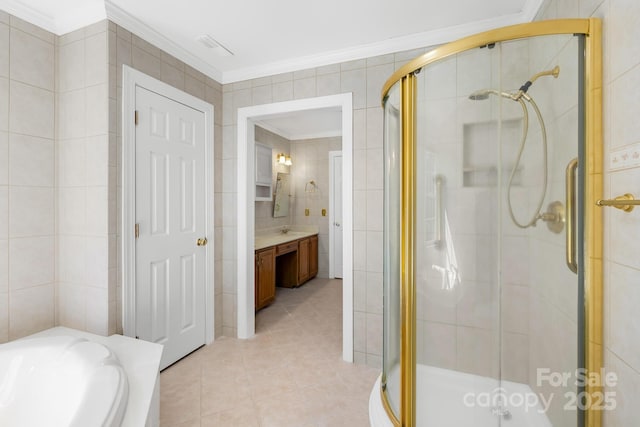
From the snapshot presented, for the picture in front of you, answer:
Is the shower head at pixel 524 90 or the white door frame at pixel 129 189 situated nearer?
the shower head at pixel 524 90

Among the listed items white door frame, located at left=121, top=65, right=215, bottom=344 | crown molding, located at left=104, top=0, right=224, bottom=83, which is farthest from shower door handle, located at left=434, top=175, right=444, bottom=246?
crown molding, located at left=104, top=0, right=224, bottom=83

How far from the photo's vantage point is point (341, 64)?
7.77 feet

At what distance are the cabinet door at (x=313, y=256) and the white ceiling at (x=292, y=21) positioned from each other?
3.01 metres

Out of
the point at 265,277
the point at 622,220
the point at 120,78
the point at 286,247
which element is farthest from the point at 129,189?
the point at 622,220

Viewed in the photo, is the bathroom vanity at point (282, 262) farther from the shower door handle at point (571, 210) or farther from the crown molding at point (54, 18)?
the shower door handle at point (571, 210)

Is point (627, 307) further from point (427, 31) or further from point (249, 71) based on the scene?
point (249, 71)

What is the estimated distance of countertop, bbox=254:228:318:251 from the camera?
141 inches

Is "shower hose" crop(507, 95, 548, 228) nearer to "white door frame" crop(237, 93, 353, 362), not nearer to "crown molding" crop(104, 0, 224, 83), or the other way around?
"white door frame" crop(237, 93, 353, 362)

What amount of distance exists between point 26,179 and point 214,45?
151 cm

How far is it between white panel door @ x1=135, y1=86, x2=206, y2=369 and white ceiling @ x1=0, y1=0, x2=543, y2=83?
46 cm

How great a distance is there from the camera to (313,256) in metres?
4.96

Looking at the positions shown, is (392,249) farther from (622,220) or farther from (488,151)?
(622,220)

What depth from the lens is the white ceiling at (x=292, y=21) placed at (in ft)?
5.95

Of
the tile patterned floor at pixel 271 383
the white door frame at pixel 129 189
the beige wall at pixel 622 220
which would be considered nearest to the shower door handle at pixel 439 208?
the beige wall at pixel 622 220
